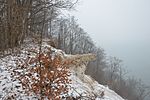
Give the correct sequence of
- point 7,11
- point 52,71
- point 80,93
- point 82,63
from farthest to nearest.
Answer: point 82,63
point 7,11
point 80,93
point 52,71

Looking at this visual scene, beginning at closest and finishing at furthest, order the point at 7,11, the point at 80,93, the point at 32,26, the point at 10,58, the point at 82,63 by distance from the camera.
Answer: the point at 80,93 < the point at 10,58 < the point at 7,11 < the point at 82,63 < the point at 32,26

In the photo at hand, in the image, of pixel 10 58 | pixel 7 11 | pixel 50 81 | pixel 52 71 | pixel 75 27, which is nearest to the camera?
pixel 50 81

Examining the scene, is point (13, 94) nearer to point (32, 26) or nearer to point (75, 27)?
point (32, 26)

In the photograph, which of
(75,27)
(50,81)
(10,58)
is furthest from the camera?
(75,27)

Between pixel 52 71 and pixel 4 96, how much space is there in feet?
6.42

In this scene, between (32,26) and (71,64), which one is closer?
(71,64)

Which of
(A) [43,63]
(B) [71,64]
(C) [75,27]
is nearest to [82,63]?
(B) [71,64]

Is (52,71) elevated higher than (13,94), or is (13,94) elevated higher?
(52,71)

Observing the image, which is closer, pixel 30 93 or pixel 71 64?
pixel 30 93

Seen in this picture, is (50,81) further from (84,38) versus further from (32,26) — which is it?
(84,38)

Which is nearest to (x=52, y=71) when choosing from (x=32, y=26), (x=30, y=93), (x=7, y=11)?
(x=30, y=93)

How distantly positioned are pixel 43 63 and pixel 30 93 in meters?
1.43

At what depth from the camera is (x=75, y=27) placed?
63.3m

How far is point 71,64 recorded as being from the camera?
16.0 metres
